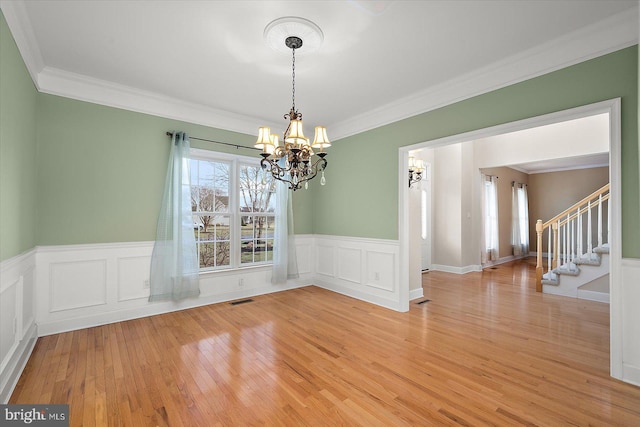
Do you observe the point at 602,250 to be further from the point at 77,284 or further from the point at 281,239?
the point at 77,284

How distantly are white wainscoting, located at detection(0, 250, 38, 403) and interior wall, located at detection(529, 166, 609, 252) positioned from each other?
1173 centimetres

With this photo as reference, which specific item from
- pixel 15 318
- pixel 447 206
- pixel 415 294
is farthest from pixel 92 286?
pixel 447 206

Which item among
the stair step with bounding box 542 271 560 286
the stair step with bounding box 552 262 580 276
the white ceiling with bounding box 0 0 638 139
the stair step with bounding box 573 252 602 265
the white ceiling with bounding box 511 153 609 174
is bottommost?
the stair step with bounding box 542 271 560 286

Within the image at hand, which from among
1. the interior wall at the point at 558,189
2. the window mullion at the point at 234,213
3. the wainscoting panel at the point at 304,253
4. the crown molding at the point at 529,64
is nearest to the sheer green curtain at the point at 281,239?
the wainscoting panel at the point at 304,253

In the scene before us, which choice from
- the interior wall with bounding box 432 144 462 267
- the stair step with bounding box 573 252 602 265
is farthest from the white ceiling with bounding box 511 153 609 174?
the stair step with bounding box 573 252 602 265

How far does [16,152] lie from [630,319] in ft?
17.5

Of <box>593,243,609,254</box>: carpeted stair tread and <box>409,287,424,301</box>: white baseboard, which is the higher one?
<box>593,243,609,254</box>: carpeted stair tread

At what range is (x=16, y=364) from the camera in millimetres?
2406

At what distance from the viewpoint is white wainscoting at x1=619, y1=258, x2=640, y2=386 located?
7.55 ft

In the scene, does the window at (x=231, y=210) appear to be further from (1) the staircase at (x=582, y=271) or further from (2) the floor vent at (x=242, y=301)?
(1) the staircase at (x=582, y=271)

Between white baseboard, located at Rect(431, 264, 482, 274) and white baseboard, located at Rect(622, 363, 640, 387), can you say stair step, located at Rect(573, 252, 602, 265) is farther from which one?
white baseboard, located at Rect(622, 363, 640, 387)

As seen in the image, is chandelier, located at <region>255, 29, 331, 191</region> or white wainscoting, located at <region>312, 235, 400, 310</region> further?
white wainscoting, located at <region>312, 235, 400, 310</region>

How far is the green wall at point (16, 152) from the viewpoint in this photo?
215 cm

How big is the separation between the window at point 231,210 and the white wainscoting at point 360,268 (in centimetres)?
102
